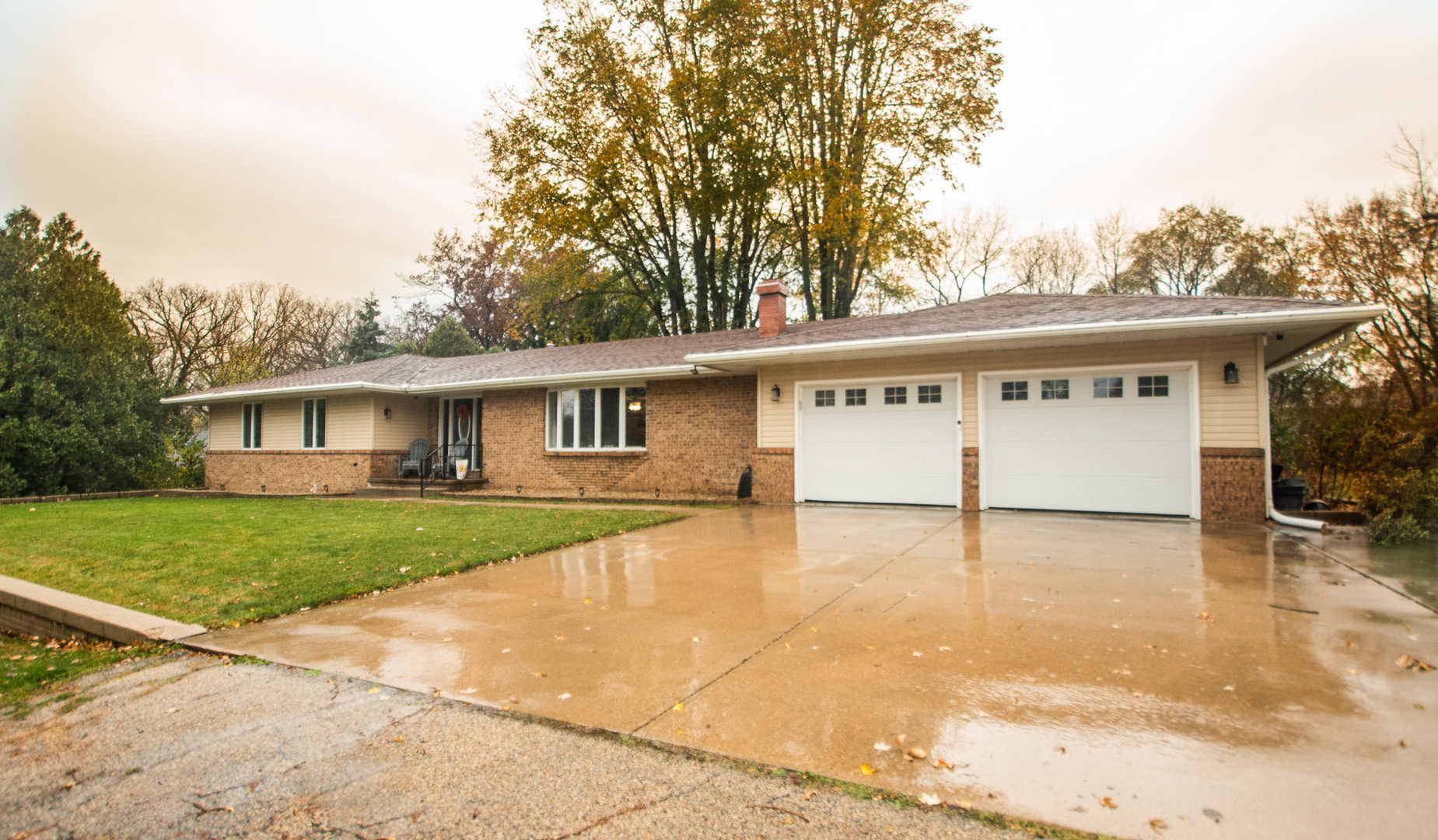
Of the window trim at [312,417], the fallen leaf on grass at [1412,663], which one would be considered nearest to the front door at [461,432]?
the window trim at [312,417]

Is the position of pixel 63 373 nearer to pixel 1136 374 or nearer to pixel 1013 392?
pixel 1013 392

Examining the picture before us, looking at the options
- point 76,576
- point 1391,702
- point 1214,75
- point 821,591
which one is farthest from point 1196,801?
point 1214,75

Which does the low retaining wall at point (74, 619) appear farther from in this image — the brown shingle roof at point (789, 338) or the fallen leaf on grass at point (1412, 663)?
the brown shingle roof at point (789, 338)

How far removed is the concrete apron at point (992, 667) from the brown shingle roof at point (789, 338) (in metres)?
3.74

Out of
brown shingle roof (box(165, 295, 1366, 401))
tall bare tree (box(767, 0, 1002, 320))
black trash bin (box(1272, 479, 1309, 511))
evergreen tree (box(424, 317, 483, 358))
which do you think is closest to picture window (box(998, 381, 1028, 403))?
brown shingle roof (box(165, 295, 1366, 401))

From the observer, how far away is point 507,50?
74.4 ft

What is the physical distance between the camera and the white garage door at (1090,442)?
365 inches

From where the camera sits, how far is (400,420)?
17.2m

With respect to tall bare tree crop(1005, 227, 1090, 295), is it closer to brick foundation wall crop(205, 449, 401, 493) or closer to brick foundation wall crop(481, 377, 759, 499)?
brick foundation wall crop(481, 377, 759, 499)

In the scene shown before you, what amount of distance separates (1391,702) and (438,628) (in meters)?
5.09

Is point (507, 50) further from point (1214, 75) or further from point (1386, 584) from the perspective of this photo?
point (1386, 584)

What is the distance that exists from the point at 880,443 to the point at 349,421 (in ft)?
43.7

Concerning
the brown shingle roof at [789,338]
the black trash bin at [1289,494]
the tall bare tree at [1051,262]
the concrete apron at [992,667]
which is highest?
the tall bare tree at [1051,262]

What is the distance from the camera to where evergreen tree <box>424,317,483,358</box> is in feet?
92.2
